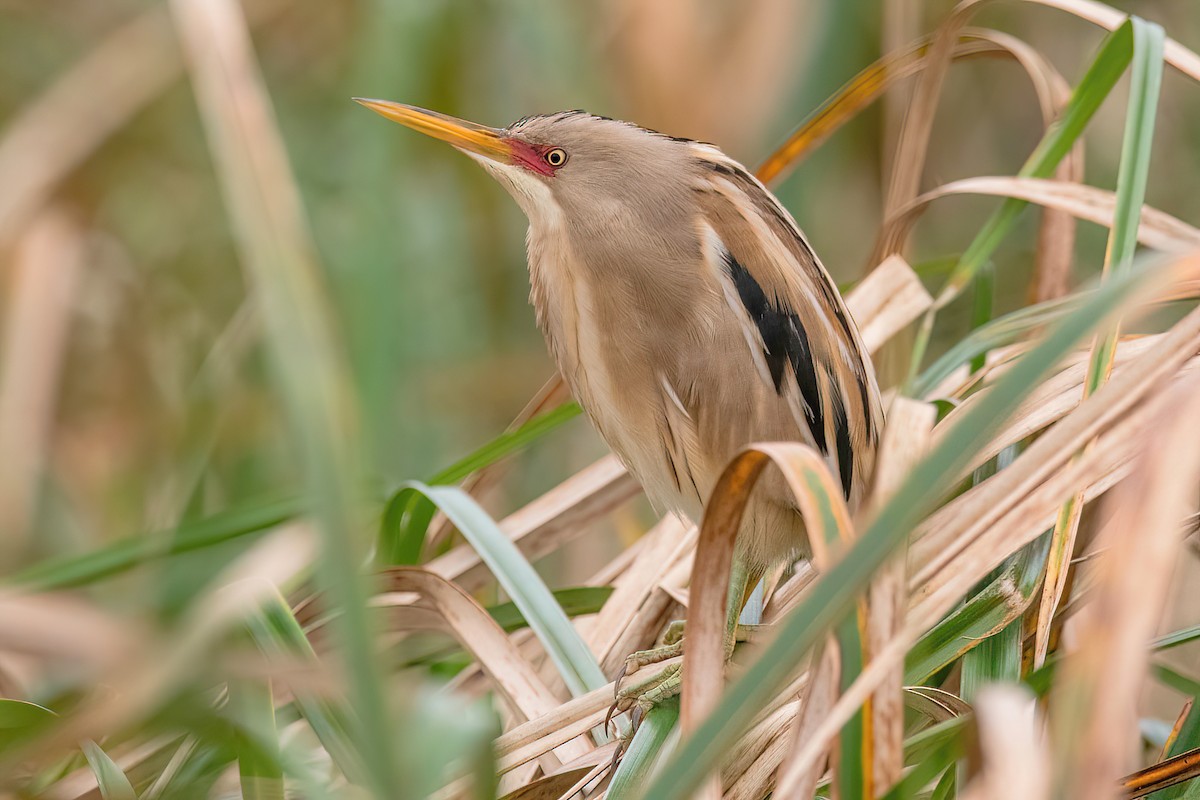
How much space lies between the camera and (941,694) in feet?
3.03

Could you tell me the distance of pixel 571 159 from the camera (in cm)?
122

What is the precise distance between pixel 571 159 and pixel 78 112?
4.12 ft

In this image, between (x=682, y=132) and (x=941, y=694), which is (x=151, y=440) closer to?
(x=682, y=132)

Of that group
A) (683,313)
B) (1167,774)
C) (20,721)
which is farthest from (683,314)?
(20,721)

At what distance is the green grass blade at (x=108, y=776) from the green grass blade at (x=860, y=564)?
519mm

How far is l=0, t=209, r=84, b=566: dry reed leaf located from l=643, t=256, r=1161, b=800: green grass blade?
1646 mm

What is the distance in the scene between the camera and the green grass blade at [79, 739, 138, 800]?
950 millimetres

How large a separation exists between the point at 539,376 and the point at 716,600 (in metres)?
1.60

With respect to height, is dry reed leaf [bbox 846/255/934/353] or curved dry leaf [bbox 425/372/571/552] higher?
dry reed leaf [bbox 846/255/934/353]

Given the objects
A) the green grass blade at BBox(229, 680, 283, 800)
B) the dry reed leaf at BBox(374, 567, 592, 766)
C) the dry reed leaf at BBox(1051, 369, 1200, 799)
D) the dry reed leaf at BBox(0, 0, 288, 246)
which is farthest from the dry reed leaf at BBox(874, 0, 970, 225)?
the dry reed leaf at BBox(0, 0, 288, 246)

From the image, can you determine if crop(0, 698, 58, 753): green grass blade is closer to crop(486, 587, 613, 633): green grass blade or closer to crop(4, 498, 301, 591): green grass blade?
crop(4, 498, 301, 591): green grass blade

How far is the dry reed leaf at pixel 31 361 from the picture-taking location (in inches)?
78.4

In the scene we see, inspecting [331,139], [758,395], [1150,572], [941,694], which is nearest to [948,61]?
[758,395]

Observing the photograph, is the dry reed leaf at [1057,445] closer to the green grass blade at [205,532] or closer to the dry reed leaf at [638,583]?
the dry reed leaf at [638,583]
